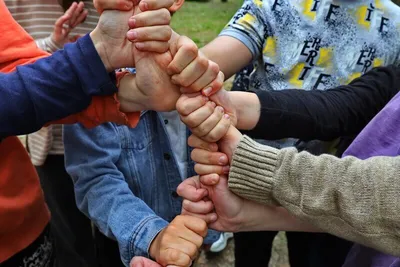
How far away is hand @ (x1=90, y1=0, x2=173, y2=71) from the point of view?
3.29 ft

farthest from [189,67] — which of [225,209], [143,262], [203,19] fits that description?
[203,19]

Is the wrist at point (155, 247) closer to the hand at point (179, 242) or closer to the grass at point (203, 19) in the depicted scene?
the hand at point (179, 242)

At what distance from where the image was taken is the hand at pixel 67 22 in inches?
64.4

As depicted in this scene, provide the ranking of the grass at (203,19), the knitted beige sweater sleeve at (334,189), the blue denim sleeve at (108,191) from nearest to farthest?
1. the knitted beige sweater sleeve at (334,189)
2. the blue denim sleeve at (108,191)
3. the grass at (203,19)

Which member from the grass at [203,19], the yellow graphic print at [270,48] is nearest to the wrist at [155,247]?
the yellow graphic print at [270,48]

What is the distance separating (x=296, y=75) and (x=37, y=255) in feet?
3.14

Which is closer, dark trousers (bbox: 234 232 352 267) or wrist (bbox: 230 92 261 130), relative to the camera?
wrist (bbox: 230 92 261 130)

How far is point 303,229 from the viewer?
1203 millimetres

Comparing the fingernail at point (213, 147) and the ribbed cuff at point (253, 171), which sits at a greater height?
the ribbed cuff at point (253, 171)

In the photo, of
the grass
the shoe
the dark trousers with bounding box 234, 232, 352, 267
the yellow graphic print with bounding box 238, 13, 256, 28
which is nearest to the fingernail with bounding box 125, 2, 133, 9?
the yellow graphic print with bounding box 238, 13, 256, 28

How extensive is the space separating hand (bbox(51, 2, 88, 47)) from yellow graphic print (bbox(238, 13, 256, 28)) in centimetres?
59

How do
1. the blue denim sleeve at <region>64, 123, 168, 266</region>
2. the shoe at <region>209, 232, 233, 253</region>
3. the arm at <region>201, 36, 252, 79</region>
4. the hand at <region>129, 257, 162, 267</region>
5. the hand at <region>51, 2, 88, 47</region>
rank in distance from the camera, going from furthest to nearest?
the shoe at <region>209, 232, 233, 253</region>, the hand at <region>51, 2, 88, 47</region>, the arm at <region>201, 36, 252, 79</region>, the blue denim sleeve at <region>64, 123, 168, 266</region>, the hand at <region>129, 257, 162, 267</region>

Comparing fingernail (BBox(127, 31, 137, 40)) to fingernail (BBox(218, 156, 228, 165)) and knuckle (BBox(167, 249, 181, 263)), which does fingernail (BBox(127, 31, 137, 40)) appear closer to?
fingernail (BBox(218, 156, 228, 165))

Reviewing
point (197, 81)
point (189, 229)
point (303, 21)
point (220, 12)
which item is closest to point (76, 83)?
point (197, 81)
